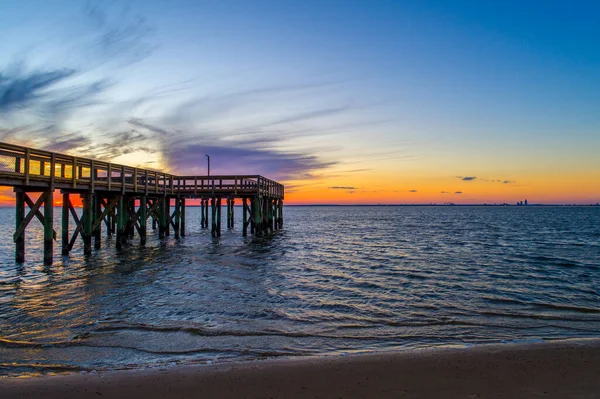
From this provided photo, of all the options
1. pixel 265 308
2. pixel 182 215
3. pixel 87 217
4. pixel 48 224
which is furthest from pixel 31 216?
pixel 182 215

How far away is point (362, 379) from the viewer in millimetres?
5281

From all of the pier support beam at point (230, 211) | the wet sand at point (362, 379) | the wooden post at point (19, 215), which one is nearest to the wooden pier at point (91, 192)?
the wooden post at point (19, 215)

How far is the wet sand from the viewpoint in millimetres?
4875

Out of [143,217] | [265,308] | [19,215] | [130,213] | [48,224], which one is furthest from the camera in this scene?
[130,213]

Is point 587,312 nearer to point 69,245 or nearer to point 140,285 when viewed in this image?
point 140,285

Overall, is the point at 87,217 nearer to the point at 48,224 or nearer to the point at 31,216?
the point at 48,224

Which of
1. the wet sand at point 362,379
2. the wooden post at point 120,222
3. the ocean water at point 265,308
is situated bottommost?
the ocean water at point 265,308

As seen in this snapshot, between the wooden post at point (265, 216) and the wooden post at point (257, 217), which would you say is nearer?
the wooden post at point (257, 217)

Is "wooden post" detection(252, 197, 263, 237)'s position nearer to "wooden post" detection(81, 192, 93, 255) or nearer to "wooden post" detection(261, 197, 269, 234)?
"wooden post" detection(261, 197, 269, 234)

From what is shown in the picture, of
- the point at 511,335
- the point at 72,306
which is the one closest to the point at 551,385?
the point at 511,335

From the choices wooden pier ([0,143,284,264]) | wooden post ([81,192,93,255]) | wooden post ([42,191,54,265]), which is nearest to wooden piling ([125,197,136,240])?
wooden pier ([0,143,284,264])

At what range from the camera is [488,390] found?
16.1ft

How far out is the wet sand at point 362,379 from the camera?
4875 millimetres

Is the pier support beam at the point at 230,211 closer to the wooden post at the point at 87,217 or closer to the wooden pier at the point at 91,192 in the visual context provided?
the wooden pier at the point at 91,192
